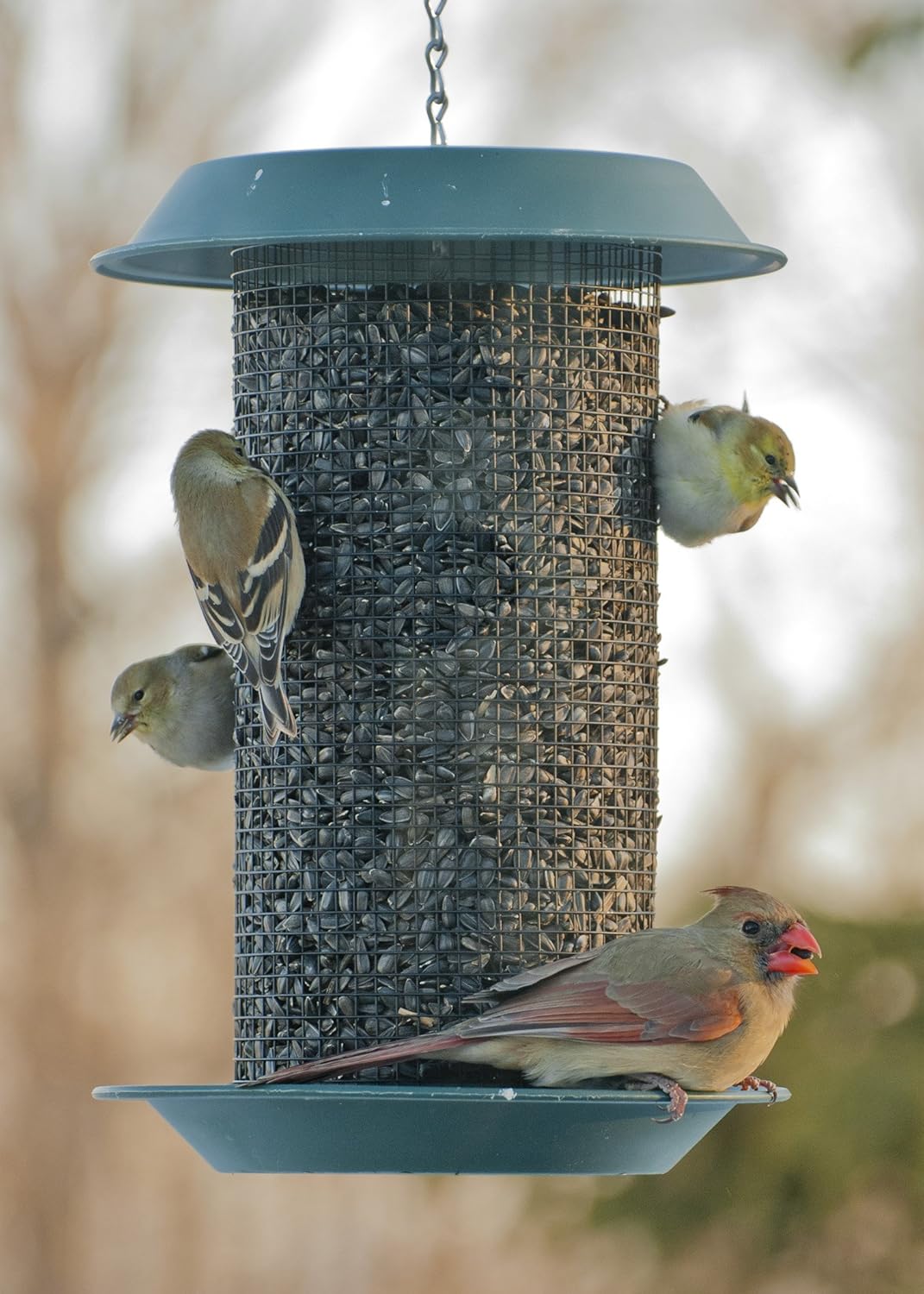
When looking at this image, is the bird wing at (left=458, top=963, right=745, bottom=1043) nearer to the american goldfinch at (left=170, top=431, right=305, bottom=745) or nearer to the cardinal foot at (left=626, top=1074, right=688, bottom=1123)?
the cardinal foot at (left=626, top=1074, right=688, bottom=1123)

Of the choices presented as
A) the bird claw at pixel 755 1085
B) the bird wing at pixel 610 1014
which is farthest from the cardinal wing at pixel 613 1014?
the bird claw at pixel 755 1085

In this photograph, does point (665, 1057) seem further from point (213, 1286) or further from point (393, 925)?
point (213, 1286)

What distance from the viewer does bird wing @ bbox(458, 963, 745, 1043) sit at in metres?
8.08

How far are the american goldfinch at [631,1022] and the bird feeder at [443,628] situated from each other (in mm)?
196

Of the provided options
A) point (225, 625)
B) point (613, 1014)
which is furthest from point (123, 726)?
point (613, 1014)

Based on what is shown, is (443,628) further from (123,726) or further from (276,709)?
(123,726)

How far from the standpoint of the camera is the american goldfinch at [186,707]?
976 cm

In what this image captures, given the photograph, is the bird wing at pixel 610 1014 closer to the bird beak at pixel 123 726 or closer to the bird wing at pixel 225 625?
the bird wing at pixel 225 625

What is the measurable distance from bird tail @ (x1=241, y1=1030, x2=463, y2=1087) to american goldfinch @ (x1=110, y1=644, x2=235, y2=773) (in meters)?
1.90

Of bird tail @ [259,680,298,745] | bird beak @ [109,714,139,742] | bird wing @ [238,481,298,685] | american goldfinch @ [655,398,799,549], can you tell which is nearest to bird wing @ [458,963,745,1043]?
bird tail @ [259,680,298,745]

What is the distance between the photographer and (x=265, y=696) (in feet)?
27.9

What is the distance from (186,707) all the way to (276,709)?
57.2 inches

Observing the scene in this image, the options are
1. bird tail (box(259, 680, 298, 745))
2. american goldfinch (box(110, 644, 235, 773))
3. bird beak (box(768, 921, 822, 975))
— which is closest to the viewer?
bird tail (box(259, 680, 298, 745))

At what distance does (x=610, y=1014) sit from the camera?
27.0 feet
